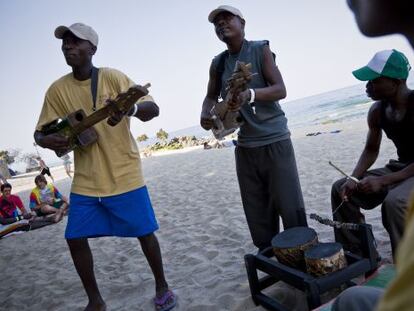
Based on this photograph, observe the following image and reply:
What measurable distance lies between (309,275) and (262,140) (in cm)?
113

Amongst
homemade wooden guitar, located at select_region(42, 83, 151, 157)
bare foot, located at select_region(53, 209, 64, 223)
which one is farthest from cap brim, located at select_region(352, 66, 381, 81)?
bare foot, located at select_region(53, 209, 64, 223)

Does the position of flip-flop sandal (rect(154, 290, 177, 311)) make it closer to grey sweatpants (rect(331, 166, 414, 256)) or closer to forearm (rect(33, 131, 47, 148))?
grey sweatpants (rect(331, 166, 414, 256))

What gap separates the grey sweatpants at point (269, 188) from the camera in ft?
9.68

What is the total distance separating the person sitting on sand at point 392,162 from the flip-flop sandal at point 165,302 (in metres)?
1.50

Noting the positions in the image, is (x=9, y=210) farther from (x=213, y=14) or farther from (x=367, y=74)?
(x=367, y=74)

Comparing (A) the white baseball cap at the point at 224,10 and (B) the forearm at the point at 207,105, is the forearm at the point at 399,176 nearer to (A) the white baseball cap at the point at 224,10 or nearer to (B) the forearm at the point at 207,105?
(B) the forearm at the point at 207,105

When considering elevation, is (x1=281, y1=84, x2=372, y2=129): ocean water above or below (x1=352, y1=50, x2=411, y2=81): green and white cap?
below

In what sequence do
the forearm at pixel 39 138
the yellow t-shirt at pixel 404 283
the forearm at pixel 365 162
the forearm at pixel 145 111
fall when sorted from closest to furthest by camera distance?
the yellow t-shirt at pixel 404 283
the forearm at pixel 145 111
the forearm at pixel 39 138
the forearm at pixel 365 162

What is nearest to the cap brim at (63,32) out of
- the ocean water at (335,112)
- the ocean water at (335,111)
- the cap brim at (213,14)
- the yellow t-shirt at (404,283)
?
the cap brim at (213,14)

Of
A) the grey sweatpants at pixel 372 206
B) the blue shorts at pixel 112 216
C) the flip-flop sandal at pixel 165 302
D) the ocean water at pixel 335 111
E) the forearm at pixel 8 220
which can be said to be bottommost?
the ocean water at pixel 335 111

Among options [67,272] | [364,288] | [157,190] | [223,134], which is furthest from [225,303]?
[157,190]

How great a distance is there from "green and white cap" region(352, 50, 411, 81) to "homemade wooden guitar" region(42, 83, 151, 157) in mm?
1702

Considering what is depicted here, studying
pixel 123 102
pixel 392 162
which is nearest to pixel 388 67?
pixel 392 162

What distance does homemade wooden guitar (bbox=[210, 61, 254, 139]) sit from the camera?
2.70 meters
